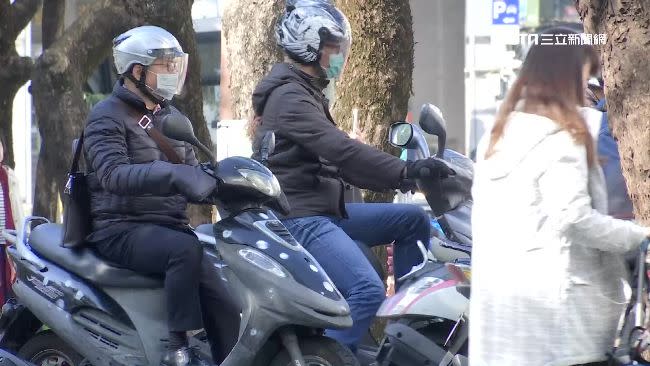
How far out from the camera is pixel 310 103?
579cm

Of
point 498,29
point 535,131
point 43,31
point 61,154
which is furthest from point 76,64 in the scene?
point 498,29

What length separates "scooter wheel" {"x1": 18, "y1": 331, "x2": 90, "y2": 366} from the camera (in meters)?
6.38

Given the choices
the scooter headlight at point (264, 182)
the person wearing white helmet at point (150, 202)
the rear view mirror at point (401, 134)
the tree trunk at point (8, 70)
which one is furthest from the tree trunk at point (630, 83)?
the tree trunk at point (8, 70)

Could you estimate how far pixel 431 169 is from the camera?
5.36 metres

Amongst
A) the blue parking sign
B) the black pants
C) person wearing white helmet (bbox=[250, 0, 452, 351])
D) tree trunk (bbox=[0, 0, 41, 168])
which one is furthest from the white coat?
the blue parking sign

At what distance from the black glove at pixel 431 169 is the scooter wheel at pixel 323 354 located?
2.45 ft

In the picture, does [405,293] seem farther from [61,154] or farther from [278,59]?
[61,154]

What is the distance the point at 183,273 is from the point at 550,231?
6.82ft

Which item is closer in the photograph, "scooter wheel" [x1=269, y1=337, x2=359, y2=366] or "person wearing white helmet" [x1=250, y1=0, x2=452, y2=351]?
"scooter wheel" [x1=269, y1=337, x2=359, y2=366]

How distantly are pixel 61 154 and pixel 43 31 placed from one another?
2.99 meters

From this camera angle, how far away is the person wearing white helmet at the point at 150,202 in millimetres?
5789

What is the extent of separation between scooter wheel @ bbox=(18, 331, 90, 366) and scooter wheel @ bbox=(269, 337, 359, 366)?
53.8 inches

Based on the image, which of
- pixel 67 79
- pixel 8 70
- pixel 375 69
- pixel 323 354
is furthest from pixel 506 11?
pixel 323 354

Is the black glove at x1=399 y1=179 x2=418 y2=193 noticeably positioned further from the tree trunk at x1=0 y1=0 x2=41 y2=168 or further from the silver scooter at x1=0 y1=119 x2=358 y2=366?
the tree trunk at x1=0 y1=0 x2=41 y2=168
